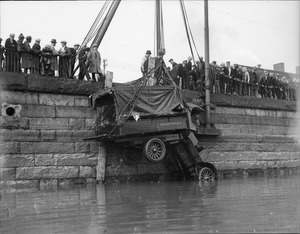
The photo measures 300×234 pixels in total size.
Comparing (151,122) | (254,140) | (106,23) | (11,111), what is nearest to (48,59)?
(11,111)

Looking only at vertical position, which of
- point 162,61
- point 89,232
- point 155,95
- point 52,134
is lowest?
point 89,232

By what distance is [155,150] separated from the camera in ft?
46.6

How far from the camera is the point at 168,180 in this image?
52.9 ft

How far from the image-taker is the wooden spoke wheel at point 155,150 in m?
14.0

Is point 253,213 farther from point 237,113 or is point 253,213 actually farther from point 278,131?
point 278,131

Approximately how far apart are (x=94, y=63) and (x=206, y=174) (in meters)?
5.61

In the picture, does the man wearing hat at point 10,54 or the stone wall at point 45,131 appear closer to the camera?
the stone wall at point 45,131

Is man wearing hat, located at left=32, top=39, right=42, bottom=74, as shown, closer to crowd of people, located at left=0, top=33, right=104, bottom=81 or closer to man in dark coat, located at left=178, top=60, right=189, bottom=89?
crowd of people, located at left=0, top=33, right=104, bottom=81

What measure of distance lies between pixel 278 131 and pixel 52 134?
38.6 ft

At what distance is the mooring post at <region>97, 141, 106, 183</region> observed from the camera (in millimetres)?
14797

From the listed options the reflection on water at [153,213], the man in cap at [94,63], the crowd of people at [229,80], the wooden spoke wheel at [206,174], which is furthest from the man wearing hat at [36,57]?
the wooden spoke wheel at [206,174]

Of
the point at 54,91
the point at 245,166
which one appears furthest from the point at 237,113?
the point at 54,91

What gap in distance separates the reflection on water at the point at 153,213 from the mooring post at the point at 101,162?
3.81 metres

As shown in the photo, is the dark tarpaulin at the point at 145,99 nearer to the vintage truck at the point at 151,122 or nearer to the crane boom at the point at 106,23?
the vintage truck at the point at 151,122
